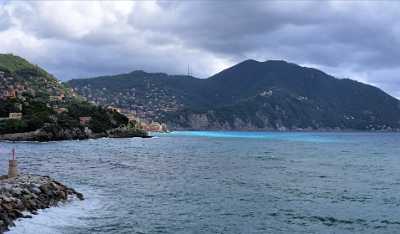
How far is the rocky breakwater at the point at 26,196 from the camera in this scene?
98.2ft

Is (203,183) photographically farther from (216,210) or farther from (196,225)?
(196,225)

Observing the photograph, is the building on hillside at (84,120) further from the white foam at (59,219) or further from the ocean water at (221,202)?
the white foam at (59,219)

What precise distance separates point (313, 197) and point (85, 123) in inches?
6352

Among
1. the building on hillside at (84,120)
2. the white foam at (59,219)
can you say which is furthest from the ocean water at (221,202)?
the building on hillside at (84,120)

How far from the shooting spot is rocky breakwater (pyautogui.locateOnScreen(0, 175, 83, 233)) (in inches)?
1178

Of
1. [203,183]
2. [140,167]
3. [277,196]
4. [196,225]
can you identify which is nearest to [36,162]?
[140,167]

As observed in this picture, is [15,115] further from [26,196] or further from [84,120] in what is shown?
[26,196]

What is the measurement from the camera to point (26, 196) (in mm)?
34969

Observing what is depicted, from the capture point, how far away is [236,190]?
47562 mm

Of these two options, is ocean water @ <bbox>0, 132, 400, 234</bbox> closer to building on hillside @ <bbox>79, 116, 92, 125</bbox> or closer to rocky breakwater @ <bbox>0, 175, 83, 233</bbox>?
rocky breakwater @ <bbox>0, 175, 83, 233</bbox>

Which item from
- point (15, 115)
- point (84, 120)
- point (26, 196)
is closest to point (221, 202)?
point (26, 196)

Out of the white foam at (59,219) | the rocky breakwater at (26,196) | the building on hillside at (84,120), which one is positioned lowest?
the white foam at (59,219)

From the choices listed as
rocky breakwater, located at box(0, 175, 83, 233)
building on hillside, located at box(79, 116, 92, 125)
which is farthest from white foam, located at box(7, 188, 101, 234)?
building on hillside, located at box(79, 116, 92, 125)

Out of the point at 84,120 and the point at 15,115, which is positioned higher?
the point at 15,115
